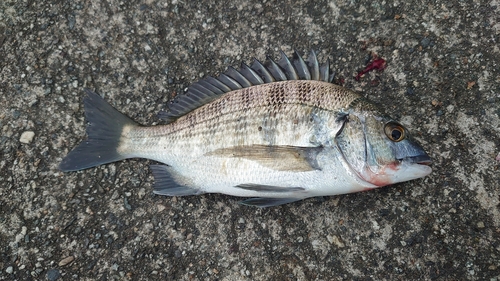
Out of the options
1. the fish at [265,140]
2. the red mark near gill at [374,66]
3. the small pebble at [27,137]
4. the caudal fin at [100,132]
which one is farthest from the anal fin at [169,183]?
the red mark near gill at [374,66]

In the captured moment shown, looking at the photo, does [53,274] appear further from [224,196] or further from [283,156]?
[283,156]

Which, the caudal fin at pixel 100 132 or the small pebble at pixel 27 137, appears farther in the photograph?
the small pebble at pixel 27 137

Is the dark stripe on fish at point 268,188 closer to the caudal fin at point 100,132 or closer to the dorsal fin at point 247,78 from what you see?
the dorsal fin at point 247,78

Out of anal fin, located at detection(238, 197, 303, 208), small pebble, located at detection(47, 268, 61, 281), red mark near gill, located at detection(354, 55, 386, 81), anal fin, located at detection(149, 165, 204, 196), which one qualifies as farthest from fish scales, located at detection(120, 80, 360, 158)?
small pebble, located at detection(47, 268, 61, 281)

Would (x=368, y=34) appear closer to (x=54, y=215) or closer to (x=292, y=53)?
(x=292, y=53)

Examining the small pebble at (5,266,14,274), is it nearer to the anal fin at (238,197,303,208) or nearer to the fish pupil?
the anal fin at (238,197,303,208)

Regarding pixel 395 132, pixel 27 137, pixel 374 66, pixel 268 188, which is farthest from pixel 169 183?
pixel 374 66
